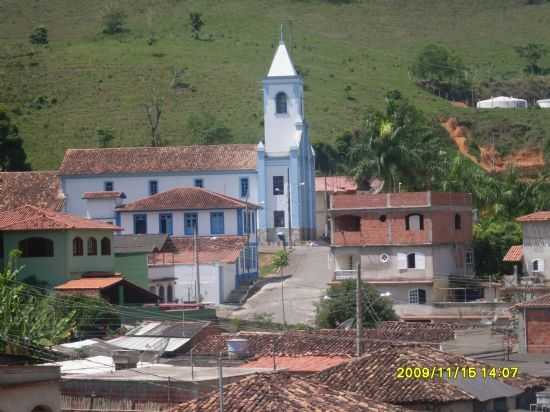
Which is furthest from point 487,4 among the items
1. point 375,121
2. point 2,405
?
point 2,405

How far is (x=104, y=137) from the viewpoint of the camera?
10750 centimetres

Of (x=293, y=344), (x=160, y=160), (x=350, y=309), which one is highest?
(x=160, y=160)

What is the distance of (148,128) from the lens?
114 m

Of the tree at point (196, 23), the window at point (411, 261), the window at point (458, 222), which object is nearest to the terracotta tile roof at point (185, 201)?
the window at point (458, 222)

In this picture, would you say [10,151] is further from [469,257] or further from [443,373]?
[443,373]

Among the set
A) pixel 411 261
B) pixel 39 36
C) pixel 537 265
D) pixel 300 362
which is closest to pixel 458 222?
pixel 411 261

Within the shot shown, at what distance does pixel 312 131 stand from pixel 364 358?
80697mm

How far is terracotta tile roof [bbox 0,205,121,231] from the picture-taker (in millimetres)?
57031

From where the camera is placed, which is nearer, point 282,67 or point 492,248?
point 492,248

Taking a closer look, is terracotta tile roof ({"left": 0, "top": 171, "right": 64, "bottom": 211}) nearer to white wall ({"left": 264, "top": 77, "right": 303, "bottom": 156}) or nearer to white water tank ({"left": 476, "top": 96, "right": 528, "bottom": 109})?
white wall ({"left": 264, "top": 77, "right": 303, "bottom": 156})

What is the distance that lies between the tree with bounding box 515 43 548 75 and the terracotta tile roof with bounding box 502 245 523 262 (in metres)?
83.6

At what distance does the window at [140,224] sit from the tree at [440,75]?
2447 inches

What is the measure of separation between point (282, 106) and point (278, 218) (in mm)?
7080

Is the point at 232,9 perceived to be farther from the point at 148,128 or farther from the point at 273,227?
the point at 273,227
